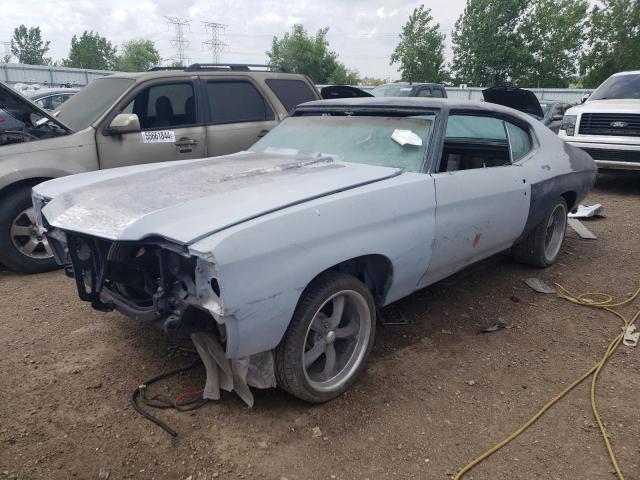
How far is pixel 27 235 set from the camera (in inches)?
172

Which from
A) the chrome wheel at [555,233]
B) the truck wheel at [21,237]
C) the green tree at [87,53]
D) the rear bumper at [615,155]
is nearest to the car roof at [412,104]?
the chrome wheel at [555,233]

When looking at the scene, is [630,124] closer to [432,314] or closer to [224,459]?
[432,314]

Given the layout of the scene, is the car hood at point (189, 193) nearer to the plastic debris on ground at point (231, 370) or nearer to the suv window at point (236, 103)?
the plastic debris on ground at point (231, 370)

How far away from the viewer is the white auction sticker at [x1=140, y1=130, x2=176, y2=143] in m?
5.02

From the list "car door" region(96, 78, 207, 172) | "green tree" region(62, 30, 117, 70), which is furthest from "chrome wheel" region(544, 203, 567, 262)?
"green tree" region(62, 30, 117, 70)

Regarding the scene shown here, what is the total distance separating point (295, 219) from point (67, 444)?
1.54 m

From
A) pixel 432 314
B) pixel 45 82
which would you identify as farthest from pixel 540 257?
pixel 45 82

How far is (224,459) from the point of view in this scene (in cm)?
223

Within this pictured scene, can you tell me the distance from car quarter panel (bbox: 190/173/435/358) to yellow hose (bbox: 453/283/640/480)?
100 cm

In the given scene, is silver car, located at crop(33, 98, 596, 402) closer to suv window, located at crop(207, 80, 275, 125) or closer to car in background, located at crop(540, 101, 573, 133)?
suv window, located at crop(207, 80, 275, 125)

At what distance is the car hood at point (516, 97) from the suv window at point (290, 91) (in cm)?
416

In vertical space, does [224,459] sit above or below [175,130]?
below

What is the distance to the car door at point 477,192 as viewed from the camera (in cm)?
309

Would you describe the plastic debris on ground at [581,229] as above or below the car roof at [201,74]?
below
